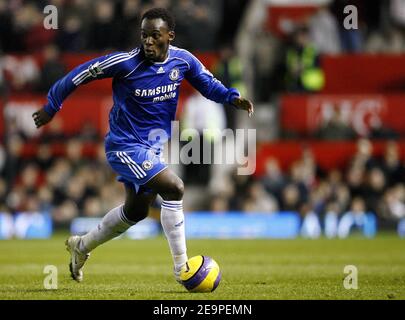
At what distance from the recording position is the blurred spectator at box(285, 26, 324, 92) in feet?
65.8

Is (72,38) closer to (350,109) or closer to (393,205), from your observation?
(350,109)

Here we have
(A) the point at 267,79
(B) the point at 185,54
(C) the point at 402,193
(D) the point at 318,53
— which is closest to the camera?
(B) the point at 185,54

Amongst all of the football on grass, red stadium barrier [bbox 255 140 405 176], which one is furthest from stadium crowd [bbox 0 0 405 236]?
the football on grass

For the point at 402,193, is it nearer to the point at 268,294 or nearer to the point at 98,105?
the point at 98,105

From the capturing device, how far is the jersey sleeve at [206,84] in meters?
9.77

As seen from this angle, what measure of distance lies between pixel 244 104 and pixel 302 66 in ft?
35.4

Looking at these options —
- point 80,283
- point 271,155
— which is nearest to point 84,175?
point 271,155

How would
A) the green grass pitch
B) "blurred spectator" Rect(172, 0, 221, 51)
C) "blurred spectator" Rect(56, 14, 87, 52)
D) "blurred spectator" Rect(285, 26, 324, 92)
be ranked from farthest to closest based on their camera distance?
"blurred spectator" Rect(56, 14, 87, 52)
"blurred spectator" Rect(172, 0, 221, 51)
"blurred spectator" Rect(285, 26, 324, 92)
the green grass pitch

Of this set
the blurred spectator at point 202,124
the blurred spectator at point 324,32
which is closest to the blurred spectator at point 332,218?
the blurred spectator at point 202,124

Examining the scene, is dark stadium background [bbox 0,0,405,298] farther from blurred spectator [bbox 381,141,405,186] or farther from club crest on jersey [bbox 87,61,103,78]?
club crest on jersey [bbox 87,61,103,78]

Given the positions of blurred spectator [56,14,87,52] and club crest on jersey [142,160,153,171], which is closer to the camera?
club crest on jersey [142,160,153,171]

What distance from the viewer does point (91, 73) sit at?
9273 millimetres
